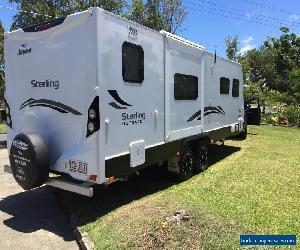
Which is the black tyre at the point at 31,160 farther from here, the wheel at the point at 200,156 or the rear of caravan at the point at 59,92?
the wheel at the point at 200,156

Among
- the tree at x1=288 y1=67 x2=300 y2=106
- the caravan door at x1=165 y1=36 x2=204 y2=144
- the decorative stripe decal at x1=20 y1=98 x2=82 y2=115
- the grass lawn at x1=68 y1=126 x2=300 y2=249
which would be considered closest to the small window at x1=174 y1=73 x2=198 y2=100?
the caravan door at x1=165 y1=36 x2=204 y2=144

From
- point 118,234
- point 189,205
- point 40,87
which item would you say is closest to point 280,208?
point 189,205

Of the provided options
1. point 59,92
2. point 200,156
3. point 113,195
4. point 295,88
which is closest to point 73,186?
point 59,92

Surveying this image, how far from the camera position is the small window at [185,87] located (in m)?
8.16

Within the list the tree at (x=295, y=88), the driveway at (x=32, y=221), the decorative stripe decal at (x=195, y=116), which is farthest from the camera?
the tree at (x=295, y=88)

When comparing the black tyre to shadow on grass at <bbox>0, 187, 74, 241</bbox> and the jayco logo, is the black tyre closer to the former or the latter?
shadow on grass at <bbox>0, 187, 74, 241</bbox>

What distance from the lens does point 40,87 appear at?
21.8ft

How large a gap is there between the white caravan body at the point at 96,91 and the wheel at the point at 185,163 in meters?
0.46

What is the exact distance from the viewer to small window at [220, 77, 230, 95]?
1088 centimetres

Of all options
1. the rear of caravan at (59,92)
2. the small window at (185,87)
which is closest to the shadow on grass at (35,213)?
the rear of caravan at (59,92)

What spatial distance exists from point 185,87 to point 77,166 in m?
3.34

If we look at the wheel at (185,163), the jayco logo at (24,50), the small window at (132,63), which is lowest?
the wheel at (185,163)

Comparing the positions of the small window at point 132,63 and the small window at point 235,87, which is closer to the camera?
the small window at point 132,63

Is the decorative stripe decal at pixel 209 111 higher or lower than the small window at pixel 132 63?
lower
